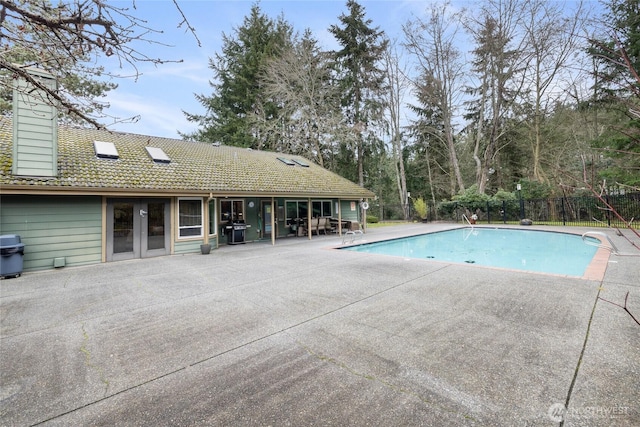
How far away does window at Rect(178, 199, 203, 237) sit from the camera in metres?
9.73

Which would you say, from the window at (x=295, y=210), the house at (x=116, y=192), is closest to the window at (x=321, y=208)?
the window at (x=295, y=210)

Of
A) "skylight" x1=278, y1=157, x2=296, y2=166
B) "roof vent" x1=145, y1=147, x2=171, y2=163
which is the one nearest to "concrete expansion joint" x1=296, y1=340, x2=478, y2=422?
"roof vent" x1=145, y1=147, x2=171, y2=163

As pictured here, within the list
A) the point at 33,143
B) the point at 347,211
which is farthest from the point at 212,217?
the point at 347,211

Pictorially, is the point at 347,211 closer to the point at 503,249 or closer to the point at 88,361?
the point at 503,249

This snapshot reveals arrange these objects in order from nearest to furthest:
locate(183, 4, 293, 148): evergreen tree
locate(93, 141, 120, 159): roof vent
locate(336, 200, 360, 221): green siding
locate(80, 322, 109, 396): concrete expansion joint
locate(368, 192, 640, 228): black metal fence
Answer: locate(80, 322, 109, 396): concrete expansion joint < locate(93, 141, 120, 159): roof vent < locate(368, 192, 640, 228): black metal fence < locate(336, 200, 360, 221): green siding < locate(183, 4, 293, 148): evergreen tree

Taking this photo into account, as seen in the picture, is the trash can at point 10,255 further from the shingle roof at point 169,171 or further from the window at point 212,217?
the window at point 212,217

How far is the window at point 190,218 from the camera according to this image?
973 centimetres

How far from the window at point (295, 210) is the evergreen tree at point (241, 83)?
1033 cm

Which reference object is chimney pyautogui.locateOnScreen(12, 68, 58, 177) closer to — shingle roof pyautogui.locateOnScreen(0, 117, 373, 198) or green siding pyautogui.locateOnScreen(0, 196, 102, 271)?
shingle roof pyautogui.locateOnScreen(0, 117, 373, 198)

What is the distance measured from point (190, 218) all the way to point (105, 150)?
3.42 meters

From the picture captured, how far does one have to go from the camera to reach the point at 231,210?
41.2 ft

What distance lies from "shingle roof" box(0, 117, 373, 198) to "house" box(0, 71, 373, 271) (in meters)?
0.03

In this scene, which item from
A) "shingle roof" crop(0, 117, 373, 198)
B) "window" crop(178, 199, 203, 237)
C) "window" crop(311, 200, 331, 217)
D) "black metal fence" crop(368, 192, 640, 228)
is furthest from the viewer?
"window" crop(311, 200, 331, 217)

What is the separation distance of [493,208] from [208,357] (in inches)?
790
